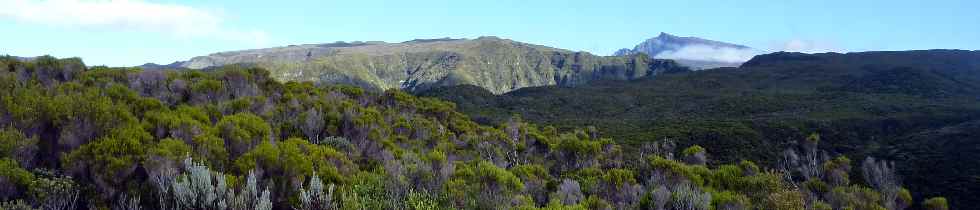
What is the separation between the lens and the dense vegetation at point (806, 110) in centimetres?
5453

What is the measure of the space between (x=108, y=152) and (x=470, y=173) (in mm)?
7442

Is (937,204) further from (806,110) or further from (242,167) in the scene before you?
(806,110)

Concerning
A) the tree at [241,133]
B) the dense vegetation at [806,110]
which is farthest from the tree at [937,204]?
the tree at [241,133]

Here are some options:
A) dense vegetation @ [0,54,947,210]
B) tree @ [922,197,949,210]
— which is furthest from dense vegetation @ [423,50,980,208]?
dense vegetation @ [0,54,947,210]

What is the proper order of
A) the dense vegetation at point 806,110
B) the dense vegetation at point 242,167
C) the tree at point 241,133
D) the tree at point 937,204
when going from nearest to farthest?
1. the dense vegetation at point 242,167
2. the tree at point 241,133
3. the tree at point 937,204
4. the dense vegetation at point 806,110

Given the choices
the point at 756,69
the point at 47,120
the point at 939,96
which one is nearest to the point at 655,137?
the point at 47,120

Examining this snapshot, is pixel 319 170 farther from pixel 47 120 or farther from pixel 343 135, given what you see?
pixel 343 135

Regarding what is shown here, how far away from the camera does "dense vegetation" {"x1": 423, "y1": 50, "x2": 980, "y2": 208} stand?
54531 millimetres

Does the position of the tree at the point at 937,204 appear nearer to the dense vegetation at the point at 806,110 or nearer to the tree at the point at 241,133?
the dense vegetation at the point at 806,110

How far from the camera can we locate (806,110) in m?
83.9

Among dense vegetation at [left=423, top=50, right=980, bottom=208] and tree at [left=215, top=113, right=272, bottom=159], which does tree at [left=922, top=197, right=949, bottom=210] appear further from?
tree at [left=215, top=113, right=272, bottom=159]

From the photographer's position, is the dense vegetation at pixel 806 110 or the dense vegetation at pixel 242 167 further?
the dense vegetation at pixel 806 110

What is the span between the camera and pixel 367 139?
20156mm

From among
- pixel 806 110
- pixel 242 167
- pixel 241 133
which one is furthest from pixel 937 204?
pixel 806 110
